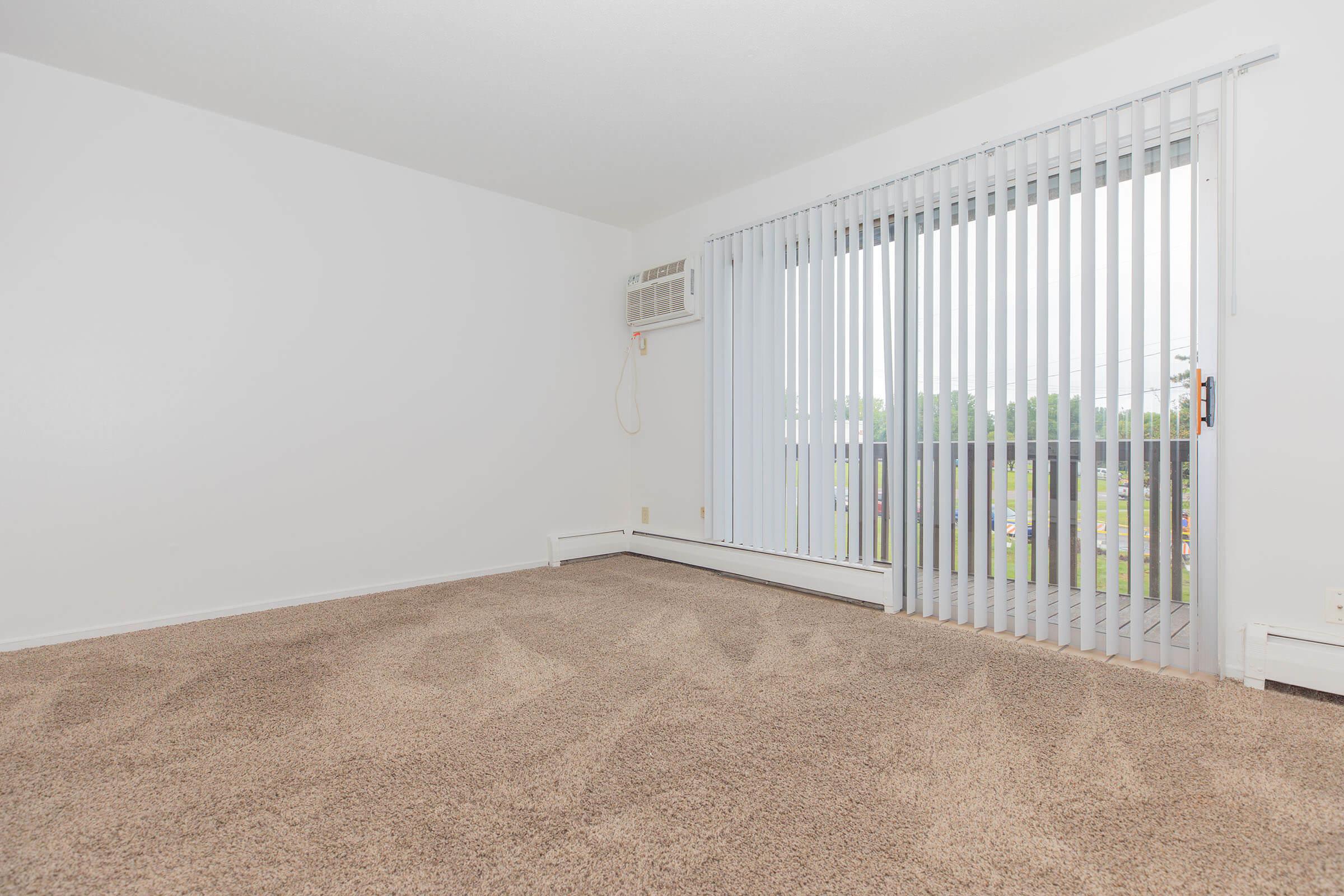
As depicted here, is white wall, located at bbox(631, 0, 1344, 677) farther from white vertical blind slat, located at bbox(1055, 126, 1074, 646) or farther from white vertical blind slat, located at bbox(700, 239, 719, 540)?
white vertical blind slat, located at bbox(700, 239, 719, 540)

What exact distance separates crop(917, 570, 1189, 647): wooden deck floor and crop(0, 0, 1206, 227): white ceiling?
216 cm

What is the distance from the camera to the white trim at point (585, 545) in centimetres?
412

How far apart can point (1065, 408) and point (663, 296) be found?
2.53 m

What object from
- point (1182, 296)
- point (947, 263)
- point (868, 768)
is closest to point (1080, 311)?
point (1182, 296)

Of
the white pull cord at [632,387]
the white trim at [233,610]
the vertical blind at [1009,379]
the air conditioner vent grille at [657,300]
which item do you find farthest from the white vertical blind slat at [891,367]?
the white trim at [233,610]

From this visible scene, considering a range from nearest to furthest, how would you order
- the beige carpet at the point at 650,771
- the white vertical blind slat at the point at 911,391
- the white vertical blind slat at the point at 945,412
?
the beige carpet at the point at 650,771
the white vertical blind slat at the point at 945,412
the white vertical blind slat at the point at 911,391

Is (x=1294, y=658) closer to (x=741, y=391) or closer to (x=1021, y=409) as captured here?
(x=1021, y=409)

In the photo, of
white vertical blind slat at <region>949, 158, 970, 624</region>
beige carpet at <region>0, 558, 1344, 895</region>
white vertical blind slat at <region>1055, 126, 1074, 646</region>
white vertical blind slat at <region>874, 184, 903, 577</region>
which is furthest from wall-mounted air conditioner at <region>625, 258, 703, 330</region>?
beige carpet at <region>0, 558, 1344, 895</region>

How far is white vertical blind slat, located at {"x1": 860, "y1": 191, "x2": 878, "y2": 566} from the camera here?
312cm

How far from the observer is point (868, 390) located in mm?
3133

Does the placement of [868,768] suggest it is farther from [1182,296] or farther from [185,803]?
[1182,296]

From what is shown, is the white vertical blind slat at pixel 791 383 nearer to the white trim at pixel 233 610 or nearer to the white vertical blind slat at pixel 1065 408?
the white vertical blind slat at pixel 1065 408

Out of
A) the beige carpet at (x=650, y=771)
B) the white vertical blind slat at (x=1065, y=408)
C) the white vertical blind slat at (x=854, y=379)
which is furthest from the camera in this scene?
the white vertical blind slat at (x=854, y=379)

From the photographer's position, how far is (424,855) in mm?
1203
